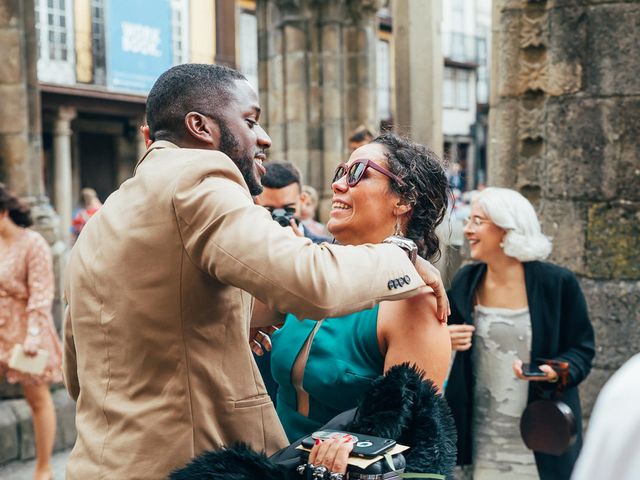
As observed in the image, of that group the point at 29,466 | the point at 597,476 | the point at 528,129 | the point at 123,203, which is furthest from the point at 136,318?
the point at 29,466

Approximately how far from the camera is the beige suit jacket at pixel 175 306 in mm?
1896

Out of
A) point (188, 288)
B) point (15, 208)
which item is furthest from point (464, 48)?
point (188, 288)

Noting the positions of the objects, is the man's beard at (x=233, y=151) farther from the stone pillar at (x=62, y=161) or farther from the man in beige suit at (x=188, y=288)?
the stone pillar at (x=62, y=161)

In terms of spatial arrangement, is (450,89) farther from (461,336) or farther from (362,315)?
(362,315)

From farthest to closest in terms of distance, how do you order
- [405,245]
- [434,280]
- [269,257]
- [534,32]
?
[534,32]
[434,280]
[405,245]
[269,257]

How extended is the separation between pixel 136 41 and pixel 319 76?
13168mm

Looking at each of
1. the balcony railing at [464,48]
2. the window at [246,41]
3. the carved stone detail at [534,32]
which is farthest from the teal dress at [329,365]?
the balcony railing at [464,48]

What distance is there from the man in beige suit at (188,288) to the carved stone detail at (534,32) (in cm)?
350

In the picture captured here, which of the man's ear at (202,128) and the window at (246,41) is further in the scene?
the window at (246,41)

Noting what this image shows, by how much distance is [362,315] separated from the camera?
2635 millimetres

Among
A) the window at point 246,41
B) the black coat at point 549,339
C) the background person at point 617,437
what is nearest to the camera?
A: the background person at point 617,437

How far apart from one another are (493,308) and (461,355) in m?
0.27

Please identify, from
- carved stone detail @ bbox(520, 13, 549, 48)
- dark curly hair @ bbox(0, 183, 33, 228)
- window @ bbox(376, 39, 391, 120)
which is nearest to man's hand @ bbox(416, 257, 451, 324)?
carved stone detail @ bbox(520, 13, 549, 48)

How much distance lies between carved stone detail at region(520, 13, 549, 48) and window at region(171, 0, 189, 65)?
2263 cm
